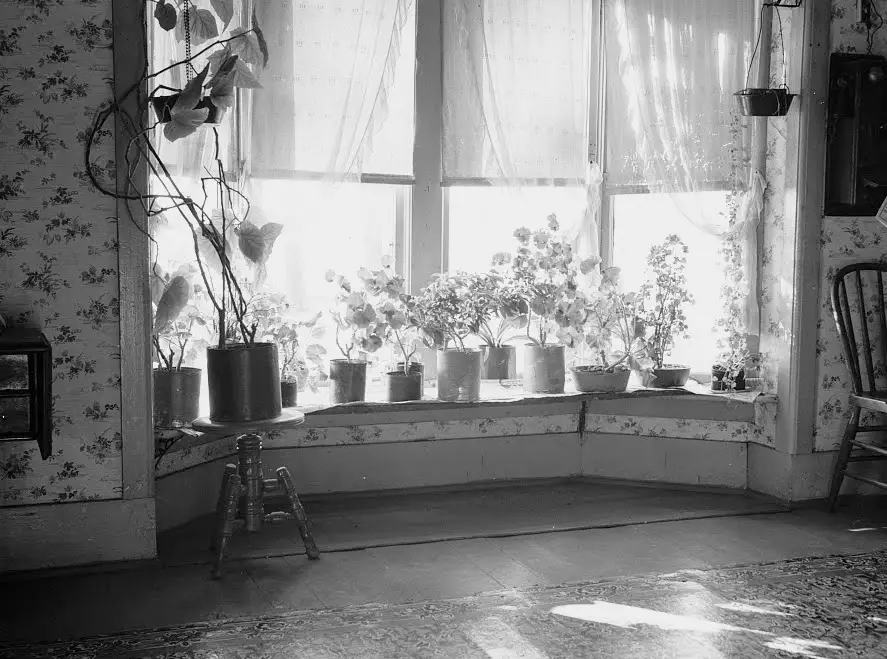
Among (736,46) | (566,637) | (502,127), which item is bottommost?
(566,637)

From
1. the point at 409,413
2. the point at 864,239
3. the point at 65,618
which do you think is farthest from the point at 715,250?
the point at 65,618

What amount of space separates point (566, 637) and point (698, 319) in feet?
7.19

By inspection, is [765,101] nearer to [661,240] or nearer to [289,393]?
[661,240]

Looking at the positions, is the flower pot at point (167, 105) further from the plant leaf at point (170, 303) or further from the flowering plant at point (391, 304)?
the flowering plant at point (391, 304)

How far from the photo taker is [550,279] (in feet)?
13.7

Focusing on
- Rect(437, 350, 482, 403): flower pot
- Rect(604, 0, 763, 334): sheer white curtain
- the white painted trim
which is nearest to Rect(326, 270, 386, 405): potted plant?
Rect(437, 350, 482, 403): flower pot

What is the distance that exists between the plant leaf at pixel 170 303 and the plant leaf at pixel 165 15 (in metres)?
0.85

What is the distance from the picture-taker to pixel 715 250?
14.4 feet

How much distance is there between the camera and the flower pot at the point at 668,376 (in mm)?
4301

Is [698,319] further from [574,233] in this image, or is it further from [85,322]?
[85,322]

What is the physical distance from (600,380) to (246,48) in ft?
6.71

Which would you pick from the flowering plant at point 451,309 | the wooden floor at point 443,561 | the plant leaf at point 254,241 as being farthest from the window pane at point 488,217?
the plant leaf at point 254,241

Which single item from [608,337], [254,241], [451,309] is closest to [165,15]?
[254,241]

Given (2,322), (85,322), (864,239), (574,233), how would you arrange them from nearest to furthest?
1. (2,322)
2. (85,322)
3. (864,239)
4. (574,233)
